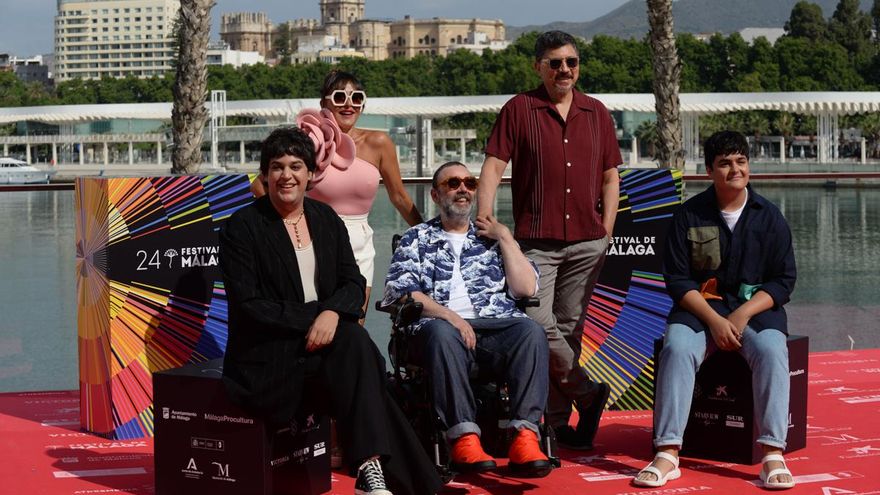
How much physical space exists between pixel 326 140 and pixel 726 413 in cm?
177

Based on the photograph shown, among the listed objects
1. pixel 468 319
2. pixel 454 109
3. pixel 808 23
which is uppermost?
pixel 808 23

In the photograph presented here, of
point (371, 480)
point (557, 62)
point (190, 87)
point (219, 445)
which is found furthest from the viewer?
point (190, 87)

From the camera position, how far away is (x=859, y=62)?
7706 centimetres

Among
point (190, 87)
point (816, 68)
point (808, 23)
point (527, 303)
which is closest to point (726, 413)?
point (527, 303)

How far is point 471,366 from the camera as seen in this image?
423 centimetres

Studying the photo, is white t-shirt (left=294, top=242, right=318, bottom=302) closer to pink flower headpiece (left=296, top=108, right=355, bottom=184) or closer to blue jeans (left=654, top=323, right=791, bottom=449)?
pink flower headpiece (left=296, top=108, right=355, bottom=184)

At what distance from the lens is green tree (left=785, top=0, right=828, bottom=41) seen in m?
87.9

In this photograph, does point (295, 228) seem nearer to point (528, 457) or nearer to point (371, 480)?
point (371, 480)

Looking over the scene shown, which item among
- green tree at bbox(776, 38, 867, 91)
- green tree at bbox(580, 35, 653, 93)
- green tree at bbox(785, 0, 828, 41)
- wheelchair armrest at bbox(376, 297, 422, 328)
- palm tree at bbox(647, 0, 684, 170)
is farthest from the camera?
green tree at bbox(785, 0, 828, 41)

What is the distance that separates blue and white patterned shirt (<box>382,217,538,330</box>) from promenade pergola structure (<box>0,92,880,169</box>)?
35685mm

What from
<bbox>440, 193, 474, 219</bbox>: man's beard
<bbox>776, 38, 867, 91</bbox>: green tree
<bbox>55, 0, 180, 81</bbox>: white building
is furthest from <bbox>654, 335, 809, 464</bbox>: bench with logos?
<bbox>55, 0, 180, 81</bbox>: white building

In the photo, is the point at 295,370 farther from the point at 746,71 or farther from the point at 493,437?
the point at 746,71

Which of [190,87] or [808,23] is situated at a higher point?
[808,23]

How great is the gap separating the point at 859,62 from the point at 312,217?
78.5 meters
